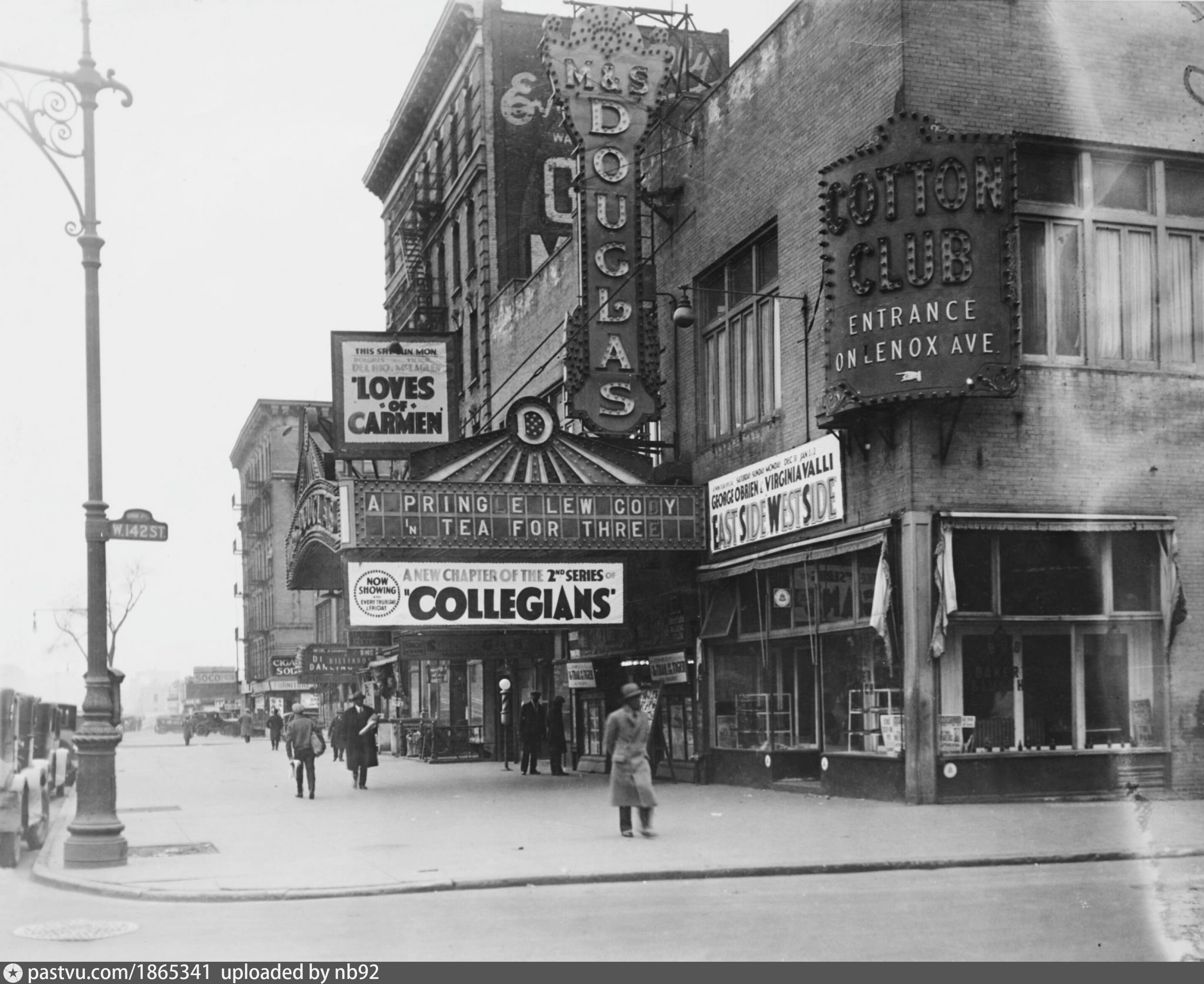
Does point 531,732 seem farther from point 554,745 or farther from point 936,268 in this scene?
point 936,268

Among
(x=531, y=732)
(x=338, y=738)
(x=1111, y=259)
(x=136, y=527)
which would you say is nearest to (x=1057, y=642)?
(x=1111, y=259)

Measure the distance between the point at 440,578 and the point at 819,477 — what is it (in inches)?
250

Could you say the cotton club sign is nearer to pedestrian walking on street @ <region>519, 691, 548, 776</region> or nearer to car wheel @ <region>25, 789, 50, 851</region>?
pedestrian walking on street @ <region>519, 691, 548, 776</region>

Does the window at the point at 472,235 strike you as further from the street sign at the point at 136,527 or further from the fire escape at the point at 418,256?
the street sign at the point at 136,527

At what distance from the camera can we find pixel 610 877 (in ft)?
43.6

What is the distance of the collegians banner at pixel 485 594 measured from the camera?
903 inches

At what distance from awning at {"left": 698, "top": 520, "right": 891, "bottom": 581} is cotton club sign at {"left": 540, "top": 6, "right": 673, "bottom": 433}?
10.7ft

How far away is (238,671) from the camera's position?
380ft

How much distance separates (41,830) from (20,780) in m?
2.91

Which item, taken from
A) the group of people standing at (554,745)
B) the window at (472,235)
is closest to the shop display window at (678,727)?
the group of people standing at (554,745)

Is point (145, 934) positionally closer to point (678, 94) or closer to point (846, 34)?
point (846, 34)

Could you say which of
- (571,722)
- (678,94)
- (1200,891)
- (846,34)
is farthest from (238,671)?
(1200,891)

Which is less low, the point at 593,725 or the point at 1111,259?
the point at 1111,259

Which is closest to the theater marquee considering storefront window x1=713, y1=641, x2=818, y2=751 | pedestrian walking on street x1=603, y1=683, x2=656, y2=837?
storefront window x1=713, y1=641, x2=818, y2=751
